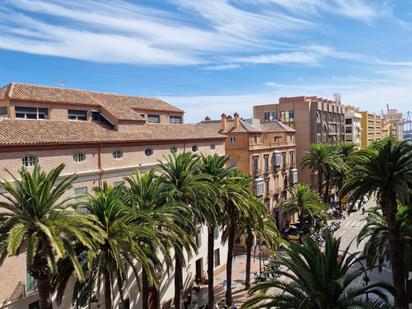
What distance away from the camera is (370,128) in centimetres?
12925

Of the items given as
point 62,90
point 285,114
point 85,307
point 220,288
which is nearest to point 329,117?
point 285,114

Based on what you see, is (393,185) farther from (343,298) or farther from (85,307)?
(85,307)

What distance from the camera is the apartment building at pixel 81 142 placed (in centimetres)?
2242

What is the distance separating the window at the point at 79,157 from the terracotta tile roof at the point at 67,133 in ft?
2.71

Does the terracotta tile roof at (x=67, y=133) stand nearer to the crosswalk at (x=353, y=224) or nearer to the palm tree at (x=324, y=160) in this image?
the palm tree at (x=324, y=160)

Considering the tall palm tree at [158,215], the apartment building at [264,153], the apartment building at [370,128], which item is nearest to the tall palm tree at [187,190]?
the tall palm tree at [158,215]

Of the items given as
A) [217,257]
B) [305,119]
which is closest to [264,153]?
[217,257]

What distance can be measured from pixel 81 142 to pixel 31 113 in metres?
5.85

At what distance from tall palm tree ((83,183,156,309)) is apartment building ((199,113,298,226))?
30119 mm

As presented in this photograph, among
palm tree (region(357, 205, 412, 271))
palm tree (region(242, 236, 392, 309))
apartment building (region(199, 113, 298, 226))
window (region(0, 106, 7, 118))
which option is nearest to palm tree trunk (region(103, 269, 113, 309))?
palm tree (region(242, 236, 392, 309))

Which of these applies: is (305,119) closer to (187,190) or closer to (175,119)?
(175,119)

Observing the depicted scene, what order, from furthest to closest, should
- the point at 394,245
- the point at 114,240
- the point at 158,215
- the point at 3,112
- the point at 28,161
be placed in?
the point at 3,112, the point at 28,161, the point at 394,245, the point at 158,215, the point at 114,240

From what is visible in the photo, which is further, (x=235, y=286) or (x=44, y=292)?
(x=235, y=286)

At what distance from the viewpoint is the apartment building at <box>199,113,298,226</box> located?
5091cm
